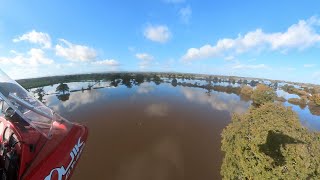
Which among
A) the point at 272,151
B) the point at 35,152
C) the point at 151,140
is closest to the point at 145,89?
the point at 151,140

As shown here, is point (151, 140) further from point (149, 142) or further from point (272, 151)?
point (272, 151)

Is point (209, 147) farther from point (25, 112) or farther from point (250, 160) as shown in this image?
point (25, 112)

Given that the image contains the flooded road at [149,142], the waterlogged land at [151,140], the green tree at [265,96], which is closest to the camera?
the flooded road at [149,142]

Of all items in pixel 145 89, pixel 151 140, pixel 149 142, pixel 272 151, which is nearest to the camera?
pixel 272 151

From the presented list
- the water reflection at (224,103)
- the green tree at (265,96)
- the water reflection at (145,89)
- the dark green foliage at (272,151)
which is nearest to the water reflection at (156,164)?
the dark green foliage at (272,151)

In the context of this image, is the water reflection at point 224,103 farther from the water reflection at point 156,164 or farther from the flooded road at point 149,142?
the water reflection at point 156,164

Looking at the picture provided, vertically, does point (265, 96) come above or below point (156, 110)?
above

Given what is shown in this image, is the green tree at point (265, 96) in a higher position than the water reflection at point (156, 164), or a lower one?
higher
